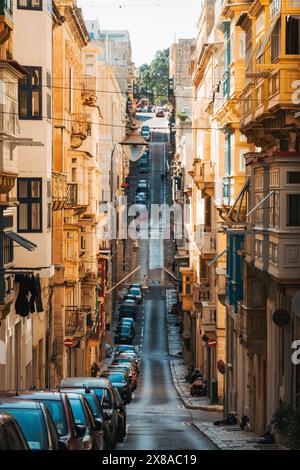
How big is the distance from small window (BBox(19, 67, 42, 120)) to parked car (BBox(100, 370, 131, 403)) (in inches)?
535

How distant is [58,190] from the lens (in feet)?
165

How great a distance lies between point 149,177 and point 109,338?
75074 millimetres

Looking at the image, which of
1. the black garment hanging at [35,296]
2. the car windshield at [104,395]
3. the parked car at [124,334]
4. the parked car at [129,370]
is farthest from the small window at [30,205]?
the parked car at [124,334]

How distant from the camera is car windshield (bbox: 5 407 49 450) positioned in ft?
53.1

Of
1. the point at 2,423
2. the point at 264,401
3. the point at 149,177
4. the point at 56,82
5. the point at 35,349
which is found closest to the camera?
the point at 2,423

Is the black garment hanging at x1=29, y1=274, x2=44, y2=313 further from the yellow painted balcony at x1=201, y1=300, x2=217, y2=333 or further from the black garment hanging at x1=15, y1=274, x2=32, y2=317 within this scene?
the yellow painted balcony at x1=201, y1=300, x2=217, y2=333

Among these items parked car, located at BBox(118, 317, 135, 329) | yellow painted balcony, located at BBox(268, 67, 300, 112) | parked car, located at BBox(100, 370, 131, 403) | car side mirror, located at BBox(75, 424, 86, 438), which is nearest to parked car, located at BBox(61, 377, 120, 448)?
car side mirror, located at BBox(75, 424, 86, 438)

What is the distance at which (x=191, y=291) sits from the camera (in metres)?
78.5

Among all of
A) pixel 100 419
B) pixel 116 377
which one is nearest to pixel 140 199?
pixel 116 377

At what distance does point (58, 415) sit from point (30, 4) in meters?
26.0

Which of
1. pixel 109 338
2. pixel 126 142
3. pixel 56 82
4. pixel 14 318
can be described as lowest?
pixel 109 338

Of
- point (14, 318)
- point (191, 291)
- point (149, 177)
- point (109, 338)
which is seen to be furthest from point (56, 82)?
point (149, 177)

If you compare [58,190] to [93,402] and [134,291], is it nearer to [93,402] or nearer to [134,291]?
[93,402]

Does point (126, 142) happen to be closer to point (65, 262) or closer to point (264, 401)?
point (264, 401)
